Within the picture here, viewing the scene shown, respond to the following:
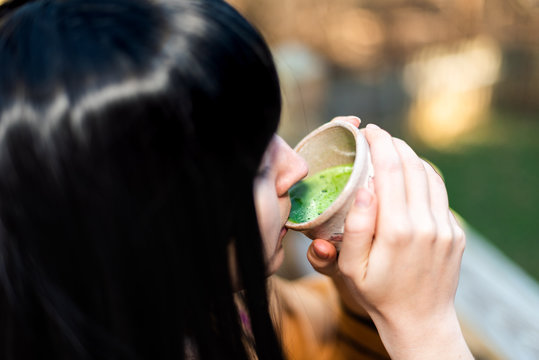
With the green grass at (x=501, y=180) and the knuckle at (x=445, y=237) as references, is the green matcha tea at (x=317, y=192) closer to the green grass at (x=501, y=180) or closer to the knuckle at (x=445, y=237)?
the knuckle at (x=445, y=237)

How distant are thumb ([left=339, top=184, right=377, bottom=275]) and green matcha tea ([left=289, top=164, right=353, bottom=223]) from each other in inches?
7.2

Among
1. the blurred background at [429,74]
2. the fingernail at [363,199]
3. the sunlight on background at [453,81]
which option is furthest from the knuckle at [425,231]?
the sunlight on background at [453,81]

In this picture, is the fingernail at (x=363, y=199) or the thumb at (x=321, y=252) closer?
the fingernail at (x=363, y=199)

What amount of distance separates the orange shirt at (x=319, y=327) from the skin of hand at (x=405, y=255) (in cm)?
30

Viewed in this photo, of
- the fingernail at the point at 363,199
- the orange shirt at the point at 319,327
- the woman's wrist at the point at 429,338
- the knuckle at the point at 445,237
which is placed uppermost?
the fingernail at the point at 363,199

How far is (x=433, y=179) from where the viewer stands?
1036 millimetres

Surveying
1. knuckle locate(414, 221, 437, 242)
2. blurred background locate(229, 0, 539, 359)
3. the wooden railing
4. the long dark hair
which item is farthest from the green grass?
the long dark hair

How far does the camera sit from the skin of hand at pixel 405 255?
0.95 meters

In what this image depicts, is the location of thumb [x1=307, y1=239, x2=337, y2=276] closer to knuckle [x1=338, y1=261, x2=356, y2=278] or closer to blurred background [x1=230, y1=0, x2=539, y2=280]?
knuckle [x1=338, y1=261, x2=356, y2=278]

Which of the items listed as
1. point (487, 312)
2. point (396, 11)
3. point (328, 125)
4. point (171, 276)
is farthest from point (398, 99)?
point (171, 276)

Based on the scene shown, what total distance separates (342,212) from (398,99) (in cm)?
558

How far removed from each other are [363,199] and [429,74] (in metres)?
5.91

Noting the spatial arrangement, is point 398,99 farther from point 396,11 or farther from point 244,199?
point 244,199

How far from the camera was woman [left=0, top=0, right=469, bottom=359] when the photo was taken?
71 cm
